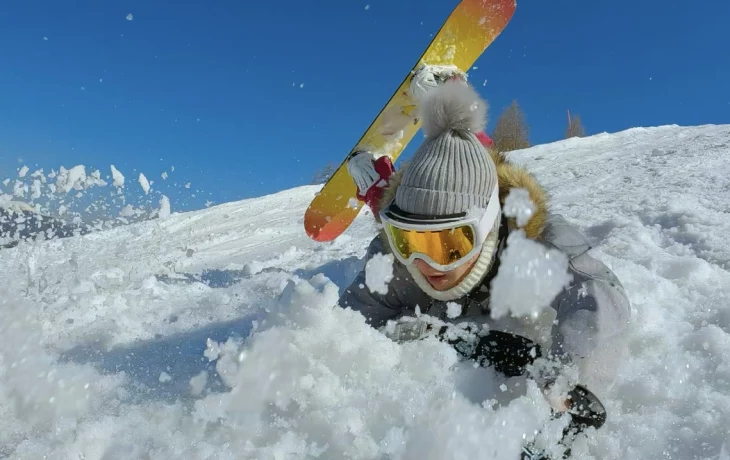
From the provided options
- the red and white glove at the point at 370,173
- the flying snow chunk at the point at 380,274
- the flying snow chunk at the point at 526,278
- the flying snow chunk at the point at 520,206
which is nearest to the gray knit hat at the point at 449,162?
the flying snow chunk at the point at 520,206

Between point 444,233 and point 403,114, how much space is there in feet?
10.3

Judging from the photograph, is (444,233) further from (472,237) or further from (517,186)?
(517,186)

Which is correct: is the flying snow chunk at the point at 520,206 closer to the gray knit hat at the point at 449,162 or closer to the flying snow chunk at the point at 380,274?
the gray knit hat at the point at 449,162

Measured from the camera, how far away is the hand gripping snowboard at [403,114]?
506cm

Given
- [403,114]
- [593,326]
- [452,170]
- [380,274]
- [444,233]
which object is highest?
[403,114]

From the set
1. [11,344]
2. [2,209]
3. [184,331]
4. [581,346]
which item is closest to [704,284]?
[581,346]

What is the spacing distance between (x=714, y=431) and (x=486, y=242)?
0.94 m

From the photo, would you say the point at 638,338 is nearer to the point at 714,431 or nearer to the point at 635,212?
the point at 714,431

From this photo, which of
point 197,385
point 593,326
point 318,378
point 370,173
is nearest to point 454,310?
point 593,326

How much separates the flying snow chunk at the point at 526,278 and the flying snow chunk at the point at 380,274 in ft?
1.66

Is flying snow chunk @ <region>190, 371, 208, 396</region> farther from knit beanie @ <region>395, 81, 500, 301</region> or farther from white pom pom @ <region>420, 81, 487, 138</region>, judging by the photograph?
white pom pom @ <region>420, 81, 487, 138</region>

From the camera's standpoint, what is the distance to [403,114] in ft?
16.6

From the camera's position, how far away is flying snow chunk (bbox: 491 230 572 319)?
6.75 ft

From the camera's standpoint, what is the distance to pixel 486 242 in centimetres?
215
